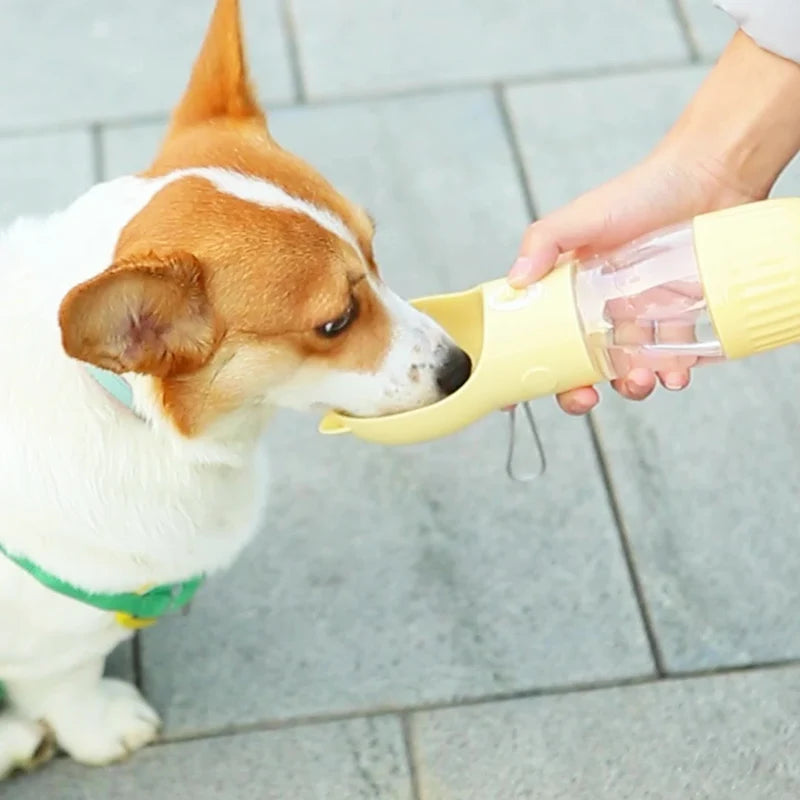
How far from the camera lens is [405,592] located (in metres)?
1.83

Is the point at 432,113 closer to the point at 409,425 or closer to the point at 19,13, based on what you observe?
the point at 19,13

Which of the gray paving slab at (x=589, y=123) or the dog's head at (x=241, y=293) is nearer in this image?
the dog's head at (x=241, y=293)

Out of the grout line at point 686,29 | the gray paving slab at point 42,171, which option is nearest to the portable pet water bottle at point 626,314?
the gray paving slab at point 42,171

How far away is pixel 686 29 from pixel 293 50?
0.80m

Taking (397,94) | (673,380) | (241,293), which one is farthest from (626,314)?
(397,94)

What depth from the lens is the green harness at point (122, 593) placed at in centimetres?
123

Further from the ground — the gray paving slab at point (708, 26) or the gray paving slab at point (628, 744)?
the gray paving slab at point (708, 26)

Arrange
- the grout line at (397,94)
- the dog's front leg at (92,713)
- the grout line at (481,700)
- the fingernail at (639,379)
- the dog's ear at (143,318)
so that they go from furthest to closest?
1. the grout line at (397,94)
2. the grout line at (481,700)
3. the dog's front leg at (92,713)
4. the fingernail at (639,379)
5. the dog's ear at (143,318)

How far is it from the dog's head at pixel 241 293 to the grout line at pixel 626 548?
2.02 feet

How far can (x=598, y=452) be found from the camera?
1.97 meters

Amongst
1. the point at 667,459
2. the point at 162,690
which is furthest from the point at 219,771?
the point at 667,459

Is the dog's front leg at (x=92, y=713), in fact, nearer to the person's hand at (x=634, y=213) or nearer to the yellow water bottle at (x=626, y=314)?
the yellow water bottle at (x=626, y=314)

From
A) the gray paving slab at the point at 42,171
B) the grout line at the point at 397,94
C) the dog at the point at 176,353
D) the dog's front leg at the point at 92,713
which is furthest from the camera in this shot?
the grout line at the point at 397,94

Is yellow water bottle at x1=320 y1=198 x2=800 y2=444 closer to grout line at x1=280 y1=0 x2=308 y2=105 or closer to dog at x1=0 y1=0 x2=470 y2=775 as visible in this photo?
dog at x1=0 y1=0 x2=470 y2=775
